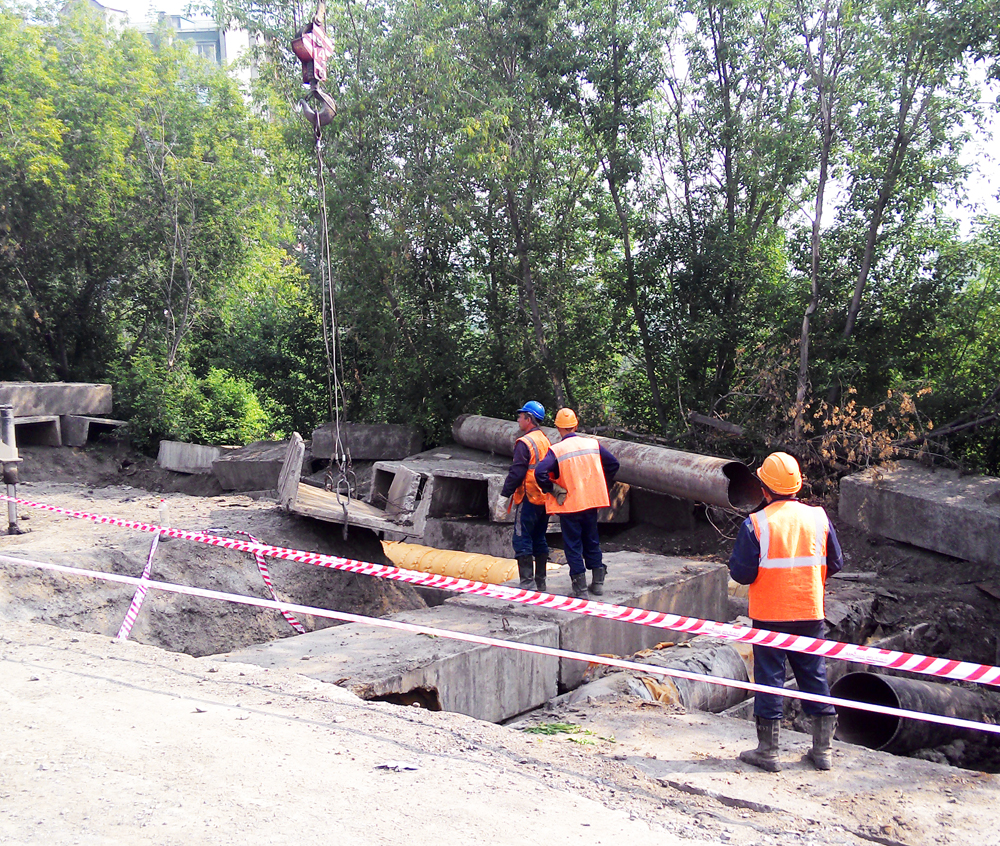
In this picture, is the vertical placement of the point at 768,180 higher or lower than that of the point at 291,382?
higher

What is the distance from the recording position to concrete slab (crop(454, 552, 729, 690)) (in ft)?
20.9

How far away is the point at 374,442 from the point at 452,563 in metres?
4.87

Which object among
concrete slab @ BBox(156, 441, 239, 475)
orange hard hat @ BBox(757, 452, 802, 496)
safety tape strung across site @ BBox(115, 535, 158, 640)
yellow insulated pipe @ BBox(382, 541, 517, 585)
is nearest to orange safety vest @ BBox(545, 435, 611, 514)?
yellow insulated pipe @ BBox(382, 541, 517, 585)

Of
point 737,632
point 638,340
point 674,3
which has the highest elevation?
point 674,3

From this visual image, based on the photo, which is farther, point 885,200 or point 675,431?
point 675,431

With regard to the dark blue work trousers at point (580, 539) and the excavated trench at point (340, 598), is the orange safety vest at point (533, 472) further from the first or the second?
the excavated trench at point (340, 598)

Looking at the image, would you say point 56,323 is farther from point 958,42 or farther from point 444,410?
point 958,42

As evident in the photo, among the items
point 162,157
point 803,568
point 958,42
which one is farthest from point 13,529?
point 958,42

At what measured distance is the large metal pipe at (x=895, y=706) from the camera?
5293mm

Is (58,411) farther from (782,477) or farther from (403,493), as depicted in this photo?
(782,477)

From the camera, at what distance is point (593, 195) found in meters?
13.2

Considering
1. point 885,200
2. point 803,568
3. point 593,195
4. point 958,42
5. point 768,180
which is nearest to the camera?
point 803,568

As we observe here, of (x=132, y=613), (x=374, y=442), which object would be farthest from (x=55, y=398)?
(x=132, y=613)

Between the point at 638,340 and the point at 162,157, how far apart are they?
10311mm
